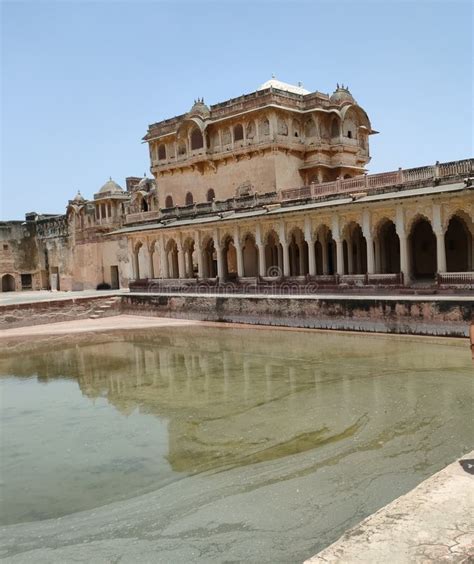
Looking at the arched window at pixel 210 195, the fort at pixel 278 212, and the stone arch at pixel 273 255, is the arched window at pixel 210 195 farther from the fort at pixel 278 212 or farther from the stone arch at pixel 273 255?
the stone arch at pixel 273 255

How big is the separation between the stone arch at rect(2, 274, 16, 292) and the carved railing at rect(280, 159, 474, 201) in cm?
2793

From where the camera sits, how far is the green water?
5.62 m

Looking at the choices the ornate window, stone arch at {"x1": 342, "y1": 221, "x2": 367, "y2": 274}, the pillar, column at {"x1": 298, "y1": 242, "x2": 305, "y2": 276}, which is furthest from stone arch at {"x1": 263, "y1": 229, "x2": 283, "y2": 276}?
the pillar

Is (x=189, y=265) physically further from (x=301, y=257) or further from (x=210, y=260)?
(x=301, y=257)

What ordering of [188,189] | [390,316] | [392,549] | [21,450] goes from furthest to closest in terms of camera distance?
[188,189] → [390,316] → [21,450] → [392,549]

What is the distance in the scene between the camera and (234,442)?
26.4 feet

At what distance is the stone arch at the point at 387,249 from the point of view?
73.2 ft

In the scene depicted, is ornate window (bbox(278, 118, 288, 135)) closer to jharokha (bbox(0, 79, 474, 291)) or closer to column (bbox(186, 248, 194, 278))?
jharokha (bbox(0, 79, 474, 291))

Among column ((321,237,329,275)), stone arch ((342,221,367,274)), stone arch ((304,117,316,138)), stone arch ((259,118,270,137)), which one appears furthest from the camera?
stone arch ((304,117,316,138))

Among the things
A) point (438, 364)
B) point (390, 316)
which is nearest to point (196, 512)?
point (438, 364)

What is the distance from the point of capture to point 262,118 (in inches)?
1063

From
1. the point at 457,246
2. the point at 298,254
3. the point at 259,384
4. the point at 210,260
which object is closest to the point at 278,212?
the point at 298,254

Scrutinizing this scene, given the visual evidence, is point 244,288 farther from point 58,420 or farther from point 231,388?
point 58,420

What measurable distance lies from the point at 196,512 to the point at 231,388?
224 inches
